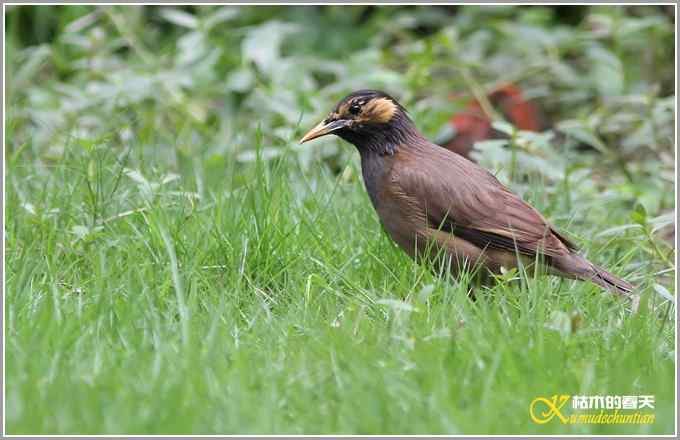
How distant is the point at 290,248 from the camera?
4.64m

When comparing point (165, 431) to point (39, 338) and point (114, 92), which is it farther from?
point (114, 92)

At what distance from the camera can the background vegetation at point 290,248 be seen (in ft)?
10.9

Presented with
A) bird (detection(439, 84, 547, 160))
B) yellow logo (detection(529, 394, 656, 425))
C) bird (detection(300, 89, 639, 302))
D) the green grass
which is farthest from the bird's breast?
bird (detection(439, 84, 547, 160))

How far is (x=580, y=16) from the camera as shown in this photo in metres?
8.98

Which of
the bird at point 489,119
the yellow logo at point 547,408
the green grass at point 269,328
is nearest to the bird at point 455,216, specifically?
the green grass at point 269,328

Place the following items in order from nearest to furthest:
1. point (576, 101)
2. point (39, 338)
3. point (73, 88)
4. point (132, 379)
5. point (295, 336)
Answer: point (132, 379) → point (39, 338) → point (295, 336) → point (73, 88) → point (576, 101)

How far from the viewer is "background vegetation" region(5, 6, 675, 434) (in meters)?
3.33

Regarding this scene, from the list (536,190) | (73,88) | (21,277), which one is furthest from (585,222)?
(73,88)

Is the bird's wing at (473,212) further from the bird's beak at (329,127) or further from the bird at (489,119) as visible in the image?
the bird at (489,119)

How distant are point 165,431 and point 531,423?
3.66ft

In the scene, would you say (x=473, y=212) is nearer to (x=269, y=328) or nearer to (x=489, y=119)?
(x=269, y=328)

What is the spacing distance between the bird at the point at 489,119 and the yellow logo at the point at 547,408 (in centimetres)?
409

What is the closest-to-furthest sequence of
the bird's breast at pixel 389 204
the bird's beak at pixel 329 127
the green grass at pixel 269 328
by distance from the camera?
1. the green grass at pixel 269 328
2. the bird's breast at pixel 389 204
3. the bird's beak at pixel 329 127

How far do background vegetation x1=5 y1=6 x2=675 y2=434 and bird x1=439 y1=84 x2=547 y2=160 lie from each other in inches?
5.3
